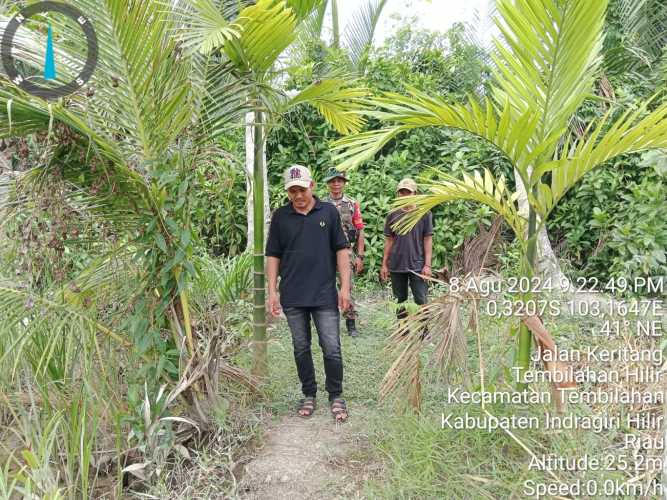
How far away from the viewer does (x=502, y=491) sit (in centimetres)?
239

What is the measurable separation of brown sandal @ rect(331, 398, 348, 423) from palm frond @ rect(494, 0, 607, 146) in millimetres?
2048

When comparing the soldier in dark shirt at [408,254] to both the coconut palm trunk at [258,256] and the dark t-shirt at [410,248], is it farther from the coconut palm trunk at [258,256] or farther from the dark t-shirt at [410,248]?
the coconut palm trunk at [258,256]

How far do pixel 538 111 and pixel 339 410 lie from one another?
2.20m

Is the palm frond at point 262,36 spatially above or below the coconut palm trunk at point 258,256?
above

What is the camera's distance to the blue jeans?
3471mm

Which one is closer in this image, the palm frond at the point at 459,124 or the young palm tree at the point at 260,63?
the palm frond at the point at 459,124

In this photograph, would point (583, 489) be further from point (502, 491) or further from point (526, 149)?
point (526, 149)

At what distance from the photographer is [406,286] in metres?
4.77

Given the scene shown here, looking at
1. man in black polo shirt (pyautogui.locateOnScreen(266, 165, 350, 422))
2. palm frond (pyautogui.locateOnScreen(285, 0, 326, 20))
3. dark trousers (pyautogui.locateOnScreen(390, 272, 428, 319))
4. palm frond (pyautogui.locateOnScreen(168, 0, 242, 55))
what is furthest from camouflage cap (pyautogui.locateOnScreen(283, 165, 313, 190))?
dark trousers (pyautogui.locateOnScreen(390, 272, 428, 319))

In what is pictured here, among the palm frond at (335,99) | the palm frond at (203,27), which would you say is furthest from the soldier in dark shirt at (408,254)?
the palm frond at (203,27)

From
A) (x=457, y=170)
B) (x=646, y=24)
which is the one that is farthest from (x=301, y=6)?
(x=646, y=24)

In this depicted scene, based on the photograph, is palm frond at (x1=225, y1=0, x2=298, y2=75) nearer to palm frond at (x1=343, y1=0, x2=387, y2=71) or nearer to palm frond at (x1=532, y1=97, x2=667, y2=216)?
palm frond at (x1=532, y1=97, x2=667, y2=216)

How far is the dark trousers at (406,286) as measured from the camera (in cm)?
460

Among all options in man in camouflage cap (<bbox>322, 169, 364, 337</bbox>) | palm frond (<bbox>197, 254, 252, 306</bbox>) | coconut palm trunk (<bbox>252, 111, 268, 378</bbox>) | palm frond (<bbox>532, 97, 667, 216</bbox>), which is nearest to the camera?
palm frond (<bbox>532, 97, 667, 216</bbox>)
